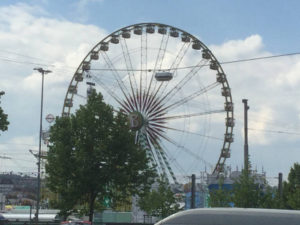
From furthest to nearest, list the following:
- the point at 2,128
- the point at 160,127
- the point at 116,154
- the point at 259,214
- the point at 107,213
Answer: the point at 107,213 < the point at 160,127 < the point at 116,154 < the point at 2,128 < the point at 259,214

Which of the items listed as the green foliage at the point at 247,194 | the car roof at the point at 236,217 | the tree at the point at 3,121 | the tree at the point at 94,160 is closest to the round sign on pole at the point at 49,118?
the tree at the point at 94,160

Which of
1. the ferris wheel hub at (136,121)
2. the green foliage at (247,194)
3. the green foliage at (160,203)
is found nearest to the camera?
the green foliage at (247,194)

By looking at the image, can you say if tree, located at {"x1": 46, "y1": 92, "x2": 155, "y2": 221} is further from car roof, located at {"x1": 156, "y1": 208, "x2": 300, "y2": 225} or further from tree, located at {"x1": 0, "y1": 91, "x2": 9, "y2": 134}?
car roof, located at {"x1": 156, "y1": 208, "x2": 300, "y2": 225}

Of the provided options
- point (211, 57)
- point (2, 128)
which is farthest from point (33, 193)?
point (2, 128)

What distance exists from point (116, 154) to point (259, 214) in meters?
28.2

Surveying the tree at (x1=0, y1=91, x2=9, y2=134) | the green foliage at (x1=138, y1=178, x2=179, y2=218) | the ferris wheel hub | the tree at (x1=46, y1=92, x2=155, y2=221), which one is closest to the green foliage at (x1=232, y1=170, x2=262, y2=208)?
the tree at (x1=46, y1=92, x2=155, y2=221)

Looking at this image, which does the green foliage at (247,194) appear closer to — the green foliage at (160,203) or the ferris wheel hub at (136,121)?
the green foliage at (160,203)

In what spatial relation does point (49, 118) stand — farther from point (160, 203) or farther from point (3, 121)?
point (3, 121)

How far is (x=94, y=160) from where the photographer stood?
43.8 meters

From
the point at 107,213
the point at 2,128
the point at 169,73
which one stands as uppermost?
the point at 169,73

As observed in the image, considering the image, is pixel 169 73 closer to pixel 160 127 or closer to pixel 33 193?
pixel 160 127

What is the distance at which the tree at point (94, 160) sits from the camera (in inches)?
1710

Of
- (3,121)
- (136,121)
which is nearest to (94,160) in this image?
(136,121)

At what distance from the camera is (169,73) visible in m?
55.4
